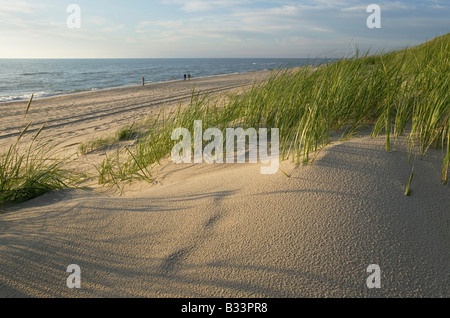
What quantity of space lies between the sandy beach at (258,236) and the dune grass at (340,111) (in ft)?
0.69

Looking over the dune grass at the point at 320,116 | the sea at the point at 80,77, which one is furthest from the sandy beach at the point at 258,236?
the sea at the point at 80,77

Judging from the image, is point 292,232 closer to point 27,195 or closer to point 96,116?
point 27,195

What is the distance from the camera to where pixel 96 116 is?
11.1 metres

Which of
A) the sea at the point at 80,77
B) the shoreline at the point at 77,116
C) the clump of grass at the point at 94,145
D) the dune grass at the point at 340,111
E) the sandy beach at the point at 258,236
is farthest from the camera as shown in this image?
the sea at the point at 80,77

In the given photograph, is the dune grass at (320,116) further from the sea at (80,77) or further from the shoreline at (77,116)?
the shoreline at (77,116)

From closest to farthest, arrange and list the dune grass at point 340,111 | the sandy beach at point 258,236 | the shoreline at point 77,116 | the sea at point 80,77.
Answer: the sandy beach at point 258,236 → the dune grass at point 340,111 → the shoreline at point 77,116 → the sea at point 80,77

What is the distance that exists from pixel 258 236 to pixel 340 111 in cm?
189

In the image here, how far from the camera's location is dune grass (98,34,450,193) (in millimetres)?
2381

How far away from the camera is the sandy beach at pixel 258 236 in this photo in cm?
150

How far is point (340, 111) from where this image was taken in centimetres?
314

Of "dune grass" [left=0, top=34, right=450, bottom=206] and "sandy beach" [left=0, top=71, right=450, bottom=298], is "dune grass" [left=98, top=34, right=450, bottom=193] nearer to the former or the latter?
"dune grass" [left=0, top=34, right=450, bottom=206]
